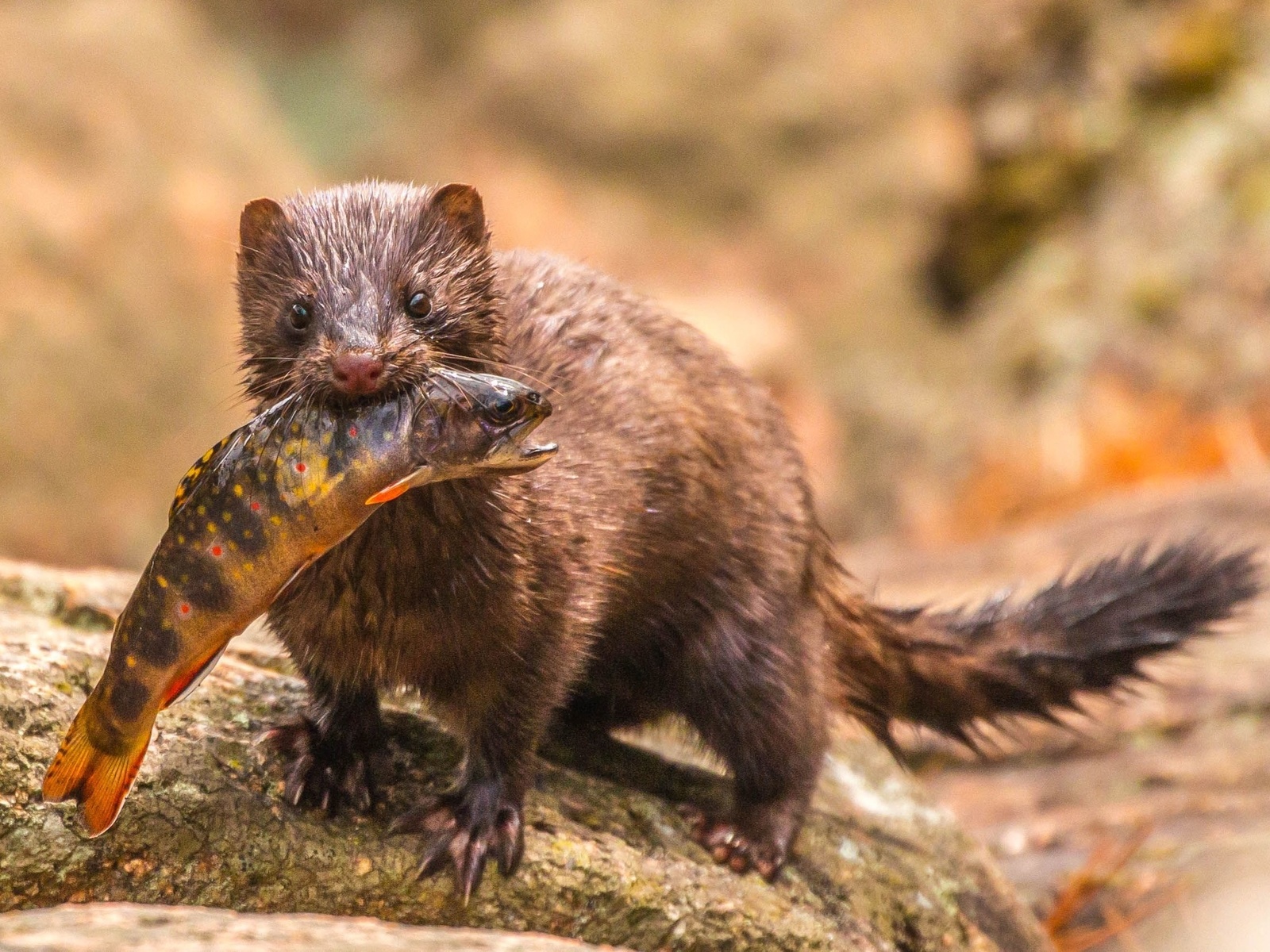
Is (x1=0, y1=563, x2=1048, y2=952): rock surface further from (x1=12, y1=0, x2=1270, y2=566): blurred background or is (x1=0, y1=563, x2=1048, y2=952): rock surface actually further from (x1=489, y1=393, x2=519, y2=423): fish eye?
(x1=12, y1=0, x2=1270, y2=566): blurred background

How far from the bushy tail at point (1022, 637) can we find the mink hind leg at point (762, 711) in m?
0.39

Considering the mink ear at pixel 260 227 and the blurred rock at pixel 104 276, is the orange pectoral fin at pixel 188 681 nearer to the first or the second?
the mink ear at pixel 260 227

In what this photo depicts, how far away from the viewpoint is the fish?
2922mm

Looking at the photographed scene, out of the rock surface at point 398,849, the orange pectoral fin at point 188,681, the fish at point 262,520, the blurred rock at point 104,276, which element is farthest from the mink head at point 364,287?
the blurred rock at point 104,276

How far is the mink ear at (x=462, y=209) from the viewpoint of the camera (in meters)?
3.59

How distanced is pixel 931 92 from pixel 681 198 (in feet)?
9.95

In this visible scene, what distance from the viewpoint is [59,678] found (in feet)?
11.6

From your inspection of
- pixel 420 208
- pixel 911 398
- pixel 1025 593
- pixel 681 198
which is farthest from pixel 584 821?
pixel 681 198

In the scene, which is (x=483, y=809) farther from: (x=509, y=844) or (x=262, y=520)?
(x=262, y=520)

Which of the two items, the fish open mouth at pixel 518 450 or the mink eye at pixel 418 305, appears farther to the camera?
the mink eye at pixel 418 305

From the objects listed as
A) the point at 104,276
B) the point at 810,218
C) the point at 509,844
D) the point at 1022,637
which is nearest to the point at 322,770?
the point at 509,844

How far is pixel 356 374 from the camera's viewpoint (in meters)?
2.98

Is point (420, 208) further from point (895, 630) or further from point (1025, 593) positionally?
point (1025, 593)

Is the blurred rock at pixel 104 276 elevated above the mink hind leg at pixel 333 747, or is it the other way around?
the blurred rock at pixel 104 276
